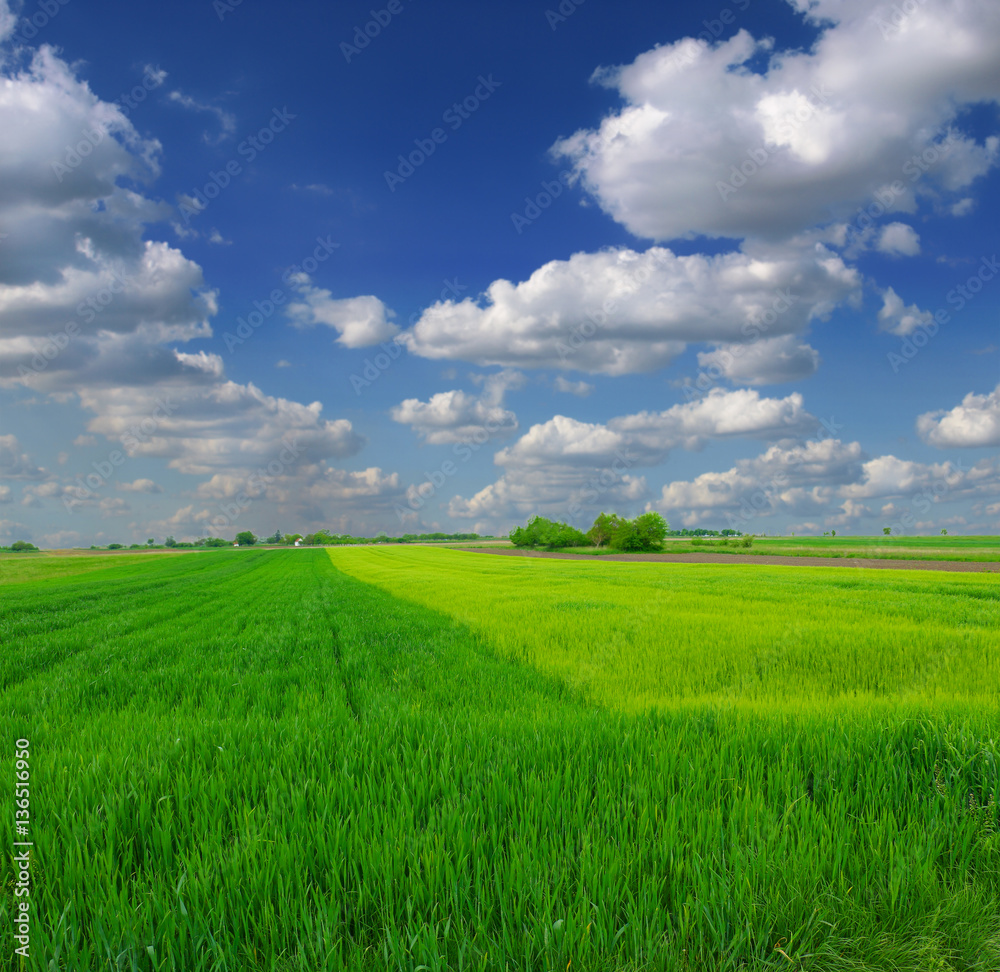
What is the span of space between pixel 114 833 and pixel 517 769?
2644mm

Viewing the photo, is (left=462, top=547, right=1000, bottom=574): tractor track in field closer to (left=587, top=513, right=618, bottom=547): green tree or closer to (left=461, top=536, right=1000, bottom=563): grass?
(left=461, top=536, right=1000, bottom=563): grass

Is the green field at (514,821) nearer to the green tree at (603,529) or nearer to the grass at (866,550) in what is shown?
the grass at (866,550)

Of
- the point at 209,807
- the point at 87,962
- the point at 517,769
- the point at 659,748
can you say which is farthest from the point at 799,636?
the point at 87,962

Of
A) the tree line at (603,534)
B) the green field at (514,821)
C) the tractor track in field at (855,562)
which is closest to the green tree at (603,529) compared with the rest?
the tree line at (603,534)

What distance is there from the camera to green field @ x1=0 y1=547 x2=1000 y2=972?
2295 millimetres

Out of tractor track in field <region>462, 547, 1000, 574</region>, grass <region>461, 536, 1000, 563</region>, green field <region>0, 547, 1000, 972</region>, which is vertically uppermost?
green field <region>0, 547, 1000, 972</region>

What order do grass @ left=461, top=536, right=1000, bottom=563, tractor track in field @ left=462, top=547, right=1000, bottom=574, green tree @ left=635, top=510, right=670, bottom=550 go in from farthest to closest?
green tree @ left=635, top=510, right=670, bottom=550, grass @ left=461, top=536, right=1000, bottom=563, tractor track in field @ left=462, top=547, right=1000, bottom=574

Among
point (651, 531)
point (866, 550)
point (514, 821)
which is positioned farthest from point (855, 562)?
point (514, 821)

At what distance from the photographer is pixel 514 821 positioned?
3.14m

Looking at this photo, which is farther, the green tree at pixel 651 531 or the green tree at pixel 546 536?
the green tree at pixel 546 536

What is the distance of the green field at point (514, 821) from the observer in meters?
2.29

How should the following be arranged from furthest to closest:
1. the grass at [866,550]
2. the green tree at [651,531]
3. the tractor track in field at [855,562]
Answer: the green tree at [651,531]
the grass at [866,550]
the tractor track in field at [855,562]

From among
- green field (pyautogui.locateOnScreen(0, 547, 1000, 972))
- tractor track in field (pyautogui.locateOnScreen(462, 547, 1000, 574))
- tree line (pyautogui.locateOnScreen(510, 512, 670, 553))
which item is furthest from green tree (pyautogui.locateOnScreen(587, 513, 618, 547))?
green field (pyautogui.locateOnScreen(0, 547, 1000, 972))

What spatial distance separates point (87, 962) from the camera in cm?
216
